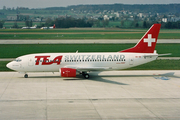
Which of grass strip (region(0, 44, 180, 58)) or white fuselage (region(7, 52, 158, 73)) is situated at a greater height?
white fuselage (region(7, 52, 158, 73))

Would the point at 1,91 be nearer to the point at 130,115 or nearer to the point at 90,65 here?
the point at 90,65

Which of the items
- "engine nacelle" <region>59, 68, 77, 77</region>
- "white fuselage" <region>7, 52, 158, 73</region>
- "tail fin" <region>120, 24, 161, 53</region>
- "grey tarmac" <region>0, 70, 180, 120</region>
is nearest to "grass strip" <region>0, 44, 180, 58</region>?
"white fuselage" <region>7, 52, 158, 73</region>

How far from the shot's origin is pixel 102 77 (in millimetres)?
36844

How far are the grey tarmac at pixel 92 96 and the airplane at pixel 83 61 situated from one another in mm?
1367

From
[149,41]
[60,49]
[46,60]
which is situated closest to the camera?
[46,60]

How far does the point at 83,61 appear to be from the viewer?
36188mm

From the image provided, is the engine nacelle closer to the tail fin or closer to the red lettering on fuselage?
the red lettering on fuselage

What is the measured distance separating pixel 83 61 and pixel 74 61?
3.95 ft

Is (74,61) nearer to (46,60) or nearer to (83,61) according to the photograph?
(83,61)

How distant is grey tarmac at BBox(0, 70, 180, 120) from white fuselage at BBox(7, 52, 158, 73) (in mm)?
1502

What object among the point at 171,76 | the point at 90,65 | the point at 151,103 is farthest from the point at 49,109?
the point at 171,76

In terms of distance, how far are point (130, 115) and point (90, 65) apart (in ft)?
50.9

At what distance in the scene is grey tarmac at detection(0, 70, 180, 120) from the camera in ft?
72.0

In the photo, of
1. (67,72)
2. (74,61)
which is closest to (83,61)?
(74,61)
